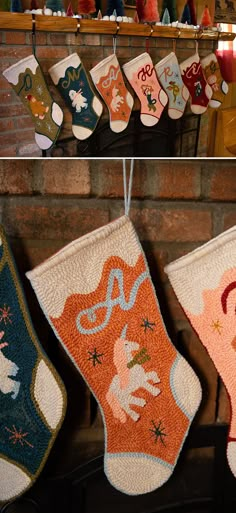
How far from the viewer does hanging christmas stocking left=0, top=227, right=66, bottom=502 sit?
0.97m

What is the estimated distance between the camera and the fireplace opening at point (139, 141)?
3.19 feet

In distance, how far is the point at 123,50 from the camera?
3.02ft

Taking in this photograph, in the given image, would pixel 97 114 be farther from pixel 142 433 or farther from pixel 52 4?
pixel 142 433

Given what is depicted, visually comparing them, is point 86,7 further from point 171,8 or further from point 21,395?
point 21,395

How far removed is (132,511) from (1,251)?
702 mm

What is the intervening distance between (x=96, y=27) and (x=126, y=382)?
0.62 m

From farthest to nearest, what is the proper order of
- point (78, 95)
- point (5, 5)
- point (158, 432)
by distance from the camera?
point (158, 432)
point (78, 95)
point (5, 5)

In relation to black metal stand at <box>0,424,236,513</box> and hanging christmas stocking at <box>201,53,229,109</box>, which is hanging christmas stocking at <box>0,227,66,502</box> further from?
hanging christmas stocking at <box>201,53,229,109</box>

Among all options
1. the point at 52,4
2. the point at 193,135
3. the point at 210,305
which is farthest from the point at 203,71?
the point at 210,305

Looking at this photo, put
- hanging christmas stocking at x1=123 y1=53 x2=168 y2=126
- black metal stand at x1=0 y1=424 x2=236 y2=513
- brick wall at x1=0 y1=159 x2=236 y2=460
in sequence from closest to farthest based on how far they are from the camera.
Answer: hanging christmas stocking at x1=123 y1=53 x2=168 y2=126
brick wall at x1=0 y1=159 x2=236 y2=460
black metal stand at x1=0 y1=424 x2=236 y2=513

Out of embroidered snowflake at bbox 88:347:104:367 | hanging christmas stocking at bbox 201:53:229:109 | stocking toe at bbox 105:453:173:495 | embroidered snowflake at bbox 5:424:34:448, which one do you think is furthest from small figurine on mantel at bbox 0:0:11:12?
stocking toe at bbox 105:453:173:495

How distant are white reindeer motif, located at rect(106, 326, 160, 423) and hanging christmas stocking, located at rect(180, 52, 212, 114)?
1.38 ft

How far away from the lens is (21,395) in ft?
3.30

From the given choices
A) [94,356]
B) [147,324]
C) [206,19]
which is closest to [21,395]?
[94,356]
